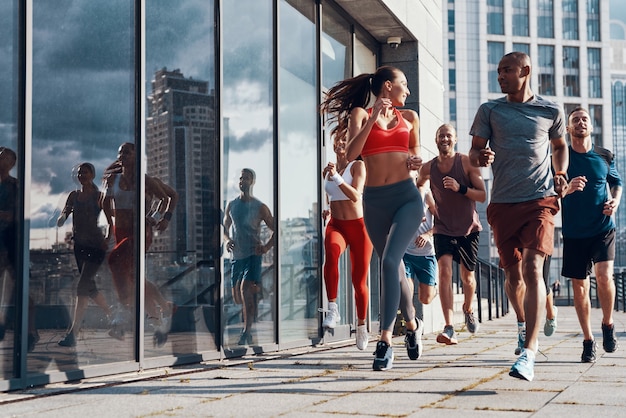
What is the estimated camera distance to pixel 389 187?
6.45 m

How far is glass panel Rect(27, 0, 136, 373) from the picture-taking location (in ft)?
17.8

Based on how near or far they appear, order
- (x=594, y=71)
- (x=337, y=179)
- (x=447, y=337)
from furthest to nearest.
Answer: (x=594, y=71), (x=447, y=337), (x=337, y=179)

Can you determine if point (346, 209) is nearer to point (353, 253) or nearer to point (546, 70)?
point (353, 253)

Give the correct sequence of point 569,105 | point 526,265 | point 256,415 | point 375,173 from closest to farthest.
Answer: point 256,415 < point 526,265 < point 375,173 < point 569,105

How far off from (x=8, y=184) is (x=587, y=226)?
4050 mm

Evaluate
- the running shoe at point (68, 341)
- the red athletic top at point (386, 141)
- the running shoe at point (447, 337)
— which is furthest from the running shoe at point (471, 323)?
the running shoe at point (68, 341)

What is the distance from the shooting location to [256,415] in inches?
167

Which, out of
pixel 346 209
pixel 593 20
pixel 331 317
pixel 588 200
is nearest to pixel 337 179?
pixel 346 209

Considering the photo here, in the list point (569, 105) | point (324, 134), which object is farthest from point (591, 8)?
point (324, 134)

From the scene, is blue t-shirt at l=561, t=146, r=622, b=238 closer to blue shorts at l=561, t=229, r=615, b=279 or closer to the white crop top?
blue shorts at l=561, t=229, r=615, b=279

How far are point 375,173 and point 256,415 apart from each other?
265 cm

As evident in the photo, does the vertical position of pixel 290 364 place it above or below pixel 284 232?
below

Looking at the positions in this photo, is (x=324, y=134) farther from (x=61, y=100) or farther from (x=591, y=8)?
(x=591, y=8)

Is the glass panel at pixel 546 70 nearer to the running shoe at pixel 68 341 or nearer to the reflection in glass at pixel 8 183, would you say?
the running shoe at pixel 68 341
